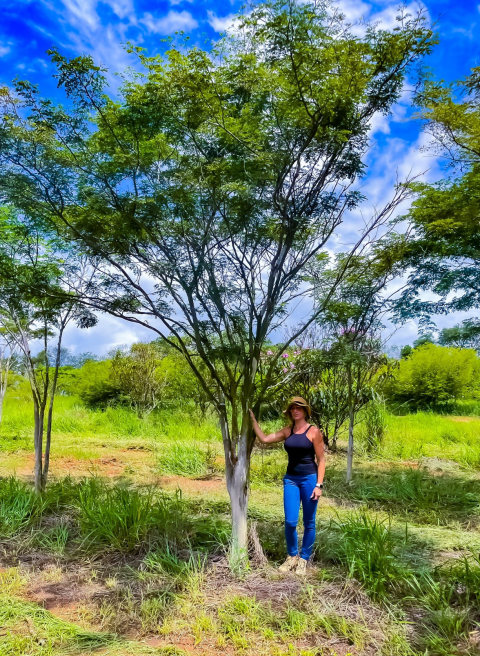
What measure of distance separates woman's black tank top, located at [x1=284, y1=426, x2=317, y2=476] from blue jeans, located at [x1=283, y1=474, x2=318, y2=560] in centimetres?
4

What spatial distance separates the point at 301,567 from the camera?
10.8 ft

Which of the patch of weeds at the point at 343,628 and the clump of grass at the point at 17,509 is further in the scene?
the clump of grass at the point at 17,509

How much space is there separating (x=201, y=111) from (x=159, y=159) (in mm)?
609

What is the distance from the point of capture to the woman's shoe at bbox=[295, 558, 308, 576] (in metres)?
3.28

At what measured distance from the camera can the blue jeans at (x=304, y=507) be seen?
332cm

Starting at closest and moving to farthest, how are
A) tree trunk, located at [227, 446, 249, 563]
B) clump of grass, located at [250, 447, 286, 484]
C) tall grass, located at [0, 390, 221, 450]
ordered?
tree trunk, located at [227, 446, 249, 563]
clump of grass, located at [250, 447, 286, 484]
tall grass, located at [0, 390, 221, 450]

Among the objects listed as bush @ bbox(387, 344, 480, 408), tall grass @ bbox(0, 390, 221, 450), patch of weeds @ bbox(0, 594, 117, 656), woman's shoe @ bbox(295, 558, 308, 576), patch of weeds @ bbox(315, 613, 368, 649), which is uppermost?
bush @ bbox(387, 344, 480, 408)

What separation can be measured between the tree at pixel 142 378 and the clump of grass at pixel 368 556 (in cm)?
1005

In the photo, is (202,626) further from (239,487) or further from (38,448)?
(38,448)

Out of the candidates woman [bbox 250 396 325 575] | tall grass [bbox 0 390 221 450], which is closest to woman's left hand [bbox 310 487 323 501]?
woman [bbox 250 396 325 575]

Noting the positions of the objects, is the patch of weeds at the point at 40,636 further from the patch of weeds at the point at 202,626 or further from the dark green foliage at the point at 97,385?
the dark green foliage at the point at 97,385

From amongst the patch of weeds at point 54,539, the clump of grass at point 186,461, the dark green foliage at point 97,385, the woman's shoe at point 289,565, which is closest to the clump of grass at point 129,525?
the patch of weeds at point 54,539

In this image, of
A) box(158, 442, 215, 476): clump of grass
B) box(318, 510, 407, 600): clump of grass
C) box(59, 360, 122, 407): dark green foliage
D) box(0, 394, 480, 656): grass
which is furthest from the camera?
box(59, 360, 122, 407): dark green foliage

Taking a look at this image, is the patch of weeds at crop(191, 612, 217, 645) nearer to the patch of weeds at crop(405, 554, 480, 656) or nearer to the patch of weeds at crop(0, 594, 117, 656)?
the patch of weeds at crop(0, 594, 117, 656)
